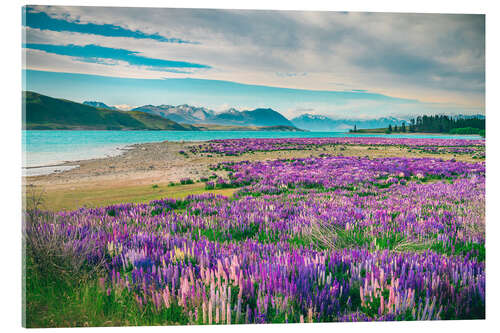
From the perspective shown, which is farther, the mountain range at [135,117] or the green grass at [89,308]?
the mountain range at [135,117]

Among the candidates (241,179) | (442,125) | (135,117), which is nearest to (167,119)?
(135,117)

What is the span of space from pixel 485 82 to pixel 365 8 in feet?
9.56

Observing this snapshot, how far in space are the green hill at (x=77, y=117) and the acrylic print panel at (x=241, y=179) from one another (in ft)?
0.13

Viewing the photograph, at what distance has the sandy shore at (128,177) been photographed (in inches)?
182

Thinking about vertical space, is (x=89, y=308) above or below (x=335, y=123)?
below

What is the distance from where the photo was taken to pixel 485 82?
5.50m

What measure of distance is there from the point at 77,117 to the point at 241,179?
4493 mm

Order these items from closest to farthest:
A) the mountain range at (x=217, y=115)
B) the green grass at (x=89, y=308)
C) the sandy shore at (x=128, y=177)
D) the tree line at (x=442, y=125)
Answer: the green grass at (x=89, y=308), the sandy shore at (x=128, y=177), the tree line at (x=442, y=125), the mountain range at (x=217, y=115)

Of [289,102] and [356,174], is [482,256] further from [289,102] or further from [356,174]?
[356,174]

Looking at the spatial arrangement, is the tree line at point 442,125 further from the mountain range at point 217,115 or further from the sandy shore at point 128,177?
the mountain range at point 217,115

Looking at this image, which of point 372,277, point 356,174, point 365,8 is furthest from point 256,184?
point 372,277

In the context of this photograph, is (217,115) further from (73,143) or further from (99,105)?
(73,143)

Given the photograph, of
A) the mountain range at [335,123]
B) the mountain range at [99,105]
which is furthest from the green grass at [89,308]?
the mountain range at [335,123]

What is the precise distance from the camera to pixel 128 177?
6449 millimetres
